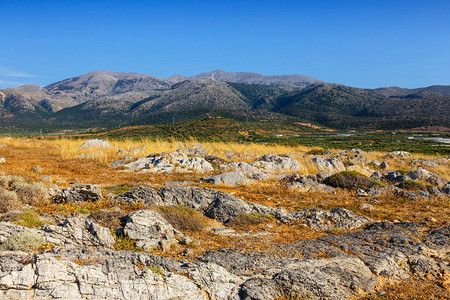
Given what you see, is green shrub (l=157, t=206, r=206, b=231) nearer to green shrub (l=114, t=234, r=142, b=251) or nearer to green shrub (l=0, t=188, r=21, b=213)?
green shrub (l=114, t=234, r=142, b=251)

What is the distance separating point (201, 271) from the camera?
494 centimetres

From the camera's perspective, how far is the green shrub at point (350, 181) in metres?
13.8

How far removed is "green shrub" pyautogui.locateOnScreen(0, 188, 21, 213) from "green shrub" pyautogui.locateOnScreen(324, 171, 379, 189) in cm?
1293

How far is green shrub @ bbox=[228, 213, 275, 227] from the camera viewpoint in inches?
330

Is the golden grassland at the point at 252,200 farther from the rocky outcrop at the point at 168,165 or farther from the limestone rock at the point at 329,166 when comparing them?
the rocky outcrop at the point at 168,165

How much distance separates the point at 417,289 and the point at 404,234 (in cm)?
249

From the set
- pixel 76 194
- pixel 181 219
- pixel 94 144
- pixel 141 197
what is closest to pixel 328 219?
pixel 181 219

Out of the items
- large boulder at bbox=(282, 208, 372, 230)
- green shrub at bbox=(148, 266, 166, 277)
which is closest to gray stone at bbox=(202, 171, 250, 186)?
large boulder at bbox=(282, 208, 372, 230)

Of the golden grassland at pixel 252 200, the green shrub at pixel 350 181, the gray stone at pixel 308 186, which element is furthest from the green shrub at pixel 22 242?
the green shrub at pixel 350 181

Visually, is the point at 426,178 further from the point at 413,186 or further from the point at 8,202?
the point at 8,202

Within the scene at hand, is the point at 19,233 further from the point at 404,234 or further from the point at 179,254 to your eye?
the point at 404,234

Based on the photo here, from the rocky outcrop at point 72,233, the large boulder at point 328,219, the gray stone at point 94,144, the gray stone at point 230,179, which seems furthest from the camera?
the gray stone at point 94,144

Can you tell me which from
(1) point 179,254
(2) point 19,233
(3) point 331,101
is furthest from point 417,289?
(3) point 331,101

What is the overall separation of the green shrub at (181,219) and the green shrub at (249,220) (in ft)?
3.28
